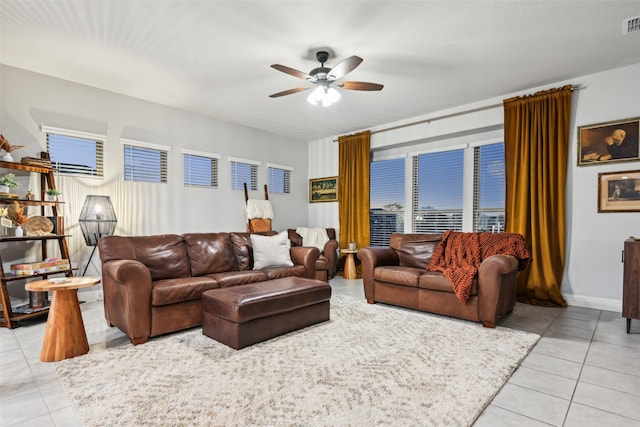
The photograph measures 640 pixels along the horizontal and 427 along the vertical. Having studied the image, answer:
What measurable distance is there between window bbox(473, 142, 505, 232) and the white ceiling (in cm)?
82

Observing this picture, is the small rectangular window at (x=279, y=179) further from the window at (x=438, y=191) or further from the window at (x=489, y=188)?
the window at (x=489, y=188)

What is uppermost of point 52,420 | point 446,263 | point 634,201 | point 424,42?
point 424,42

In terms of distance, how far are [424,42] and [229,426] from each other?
3371 mm

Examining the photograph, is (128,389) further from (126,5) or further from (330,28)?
(330,28)

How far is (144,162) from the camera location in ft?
15.4

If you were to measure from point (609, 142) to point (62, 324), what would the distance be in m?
5.61

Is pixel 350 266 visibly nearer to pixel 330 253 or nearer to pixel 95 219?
pixel 330 253

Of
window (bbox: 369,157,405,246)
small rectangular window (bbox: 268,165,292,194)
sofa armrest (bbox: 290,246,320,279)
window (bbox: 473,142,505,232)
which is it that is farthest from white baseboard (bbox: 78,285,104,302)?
window (bbox: 473,142,505,232)

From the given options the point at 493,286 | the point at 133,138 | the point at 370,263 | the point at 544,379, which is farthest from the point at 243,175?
the point at 544,379

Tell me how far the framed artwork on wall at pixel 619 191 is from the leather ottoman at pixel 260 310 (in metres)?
3.37

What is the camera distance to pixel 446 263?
12.1 feet

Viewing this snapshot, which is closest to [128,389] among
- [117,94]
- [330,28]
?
[330,28]

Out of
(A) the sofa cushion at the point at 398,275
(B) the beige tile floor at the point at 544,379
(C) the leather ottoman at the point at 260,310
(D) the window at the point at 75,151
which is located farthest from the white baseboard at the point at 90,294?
(A) the sofa cushion at the point at 398,275

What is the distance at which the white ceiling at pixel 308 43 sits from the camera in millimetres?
2592
